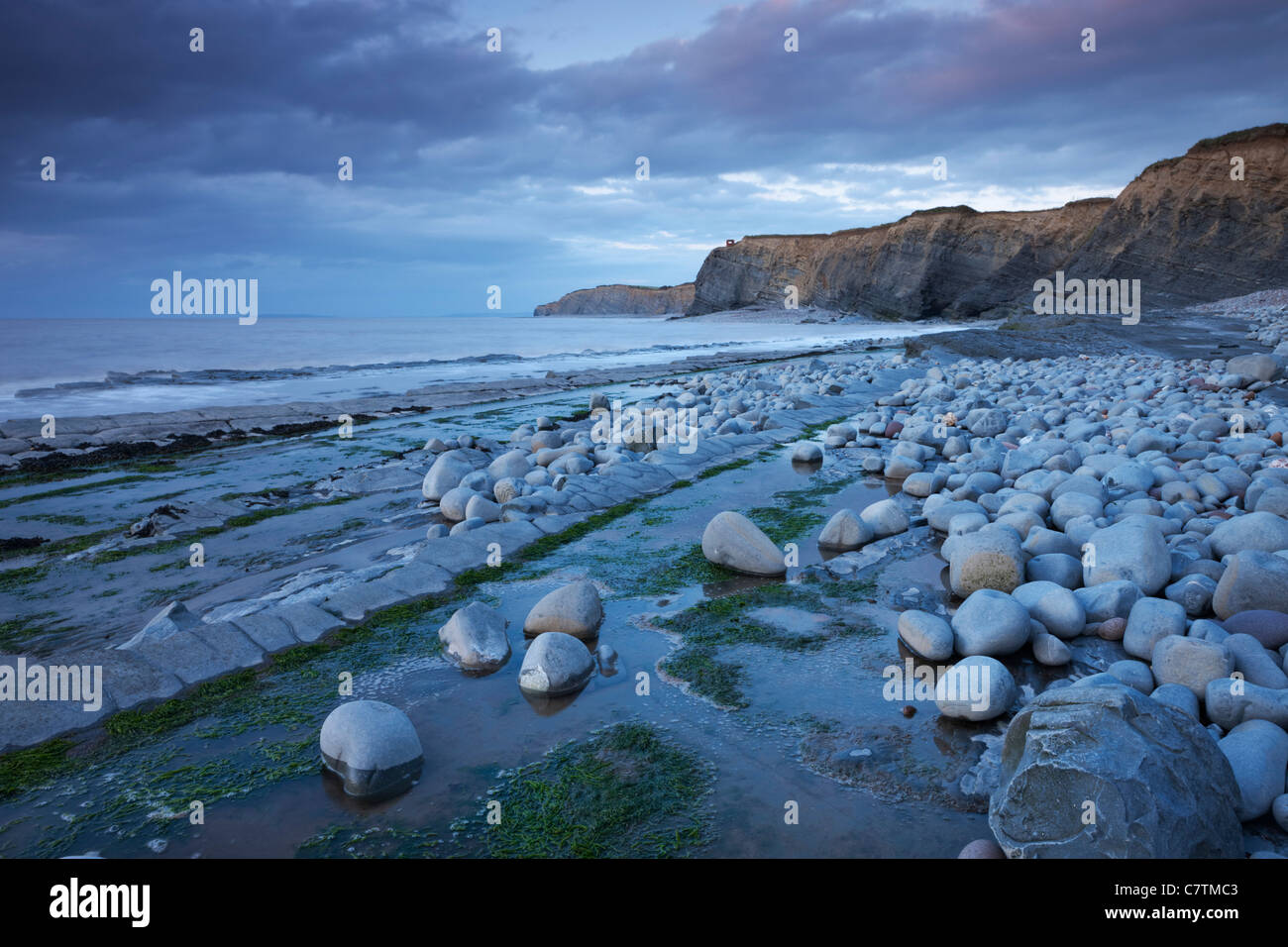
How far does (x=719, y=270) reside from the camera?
7700 centimetres

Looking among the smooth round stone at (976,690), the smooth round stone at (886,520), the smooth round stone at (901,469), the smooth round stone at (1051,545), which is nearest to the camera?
the smooth round stone at (976,690)

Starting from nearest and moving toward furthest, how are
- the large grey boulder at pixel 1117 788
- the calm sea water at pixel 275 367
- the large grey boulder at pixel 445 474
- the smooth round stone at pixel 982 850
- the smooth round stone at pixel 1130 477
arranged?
the large grey boulder at pixel 1117 788, the smooth round stone at pixel 982 850, the smooth round stone at pixel 1130 477, the large grey boulder at pixel 445 474, the calm sea water at pixel 275 367

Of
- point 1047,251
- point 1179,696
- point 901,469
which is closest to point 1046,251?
point 1047,251

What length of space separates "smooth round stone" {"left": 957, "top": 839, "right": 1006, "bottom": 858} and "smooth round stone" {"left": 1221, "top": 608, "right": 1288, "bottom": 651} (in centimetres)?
201

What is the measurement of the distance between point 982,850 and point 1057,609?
1.98 meters

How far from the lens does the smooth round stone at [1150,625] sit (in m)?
3.46

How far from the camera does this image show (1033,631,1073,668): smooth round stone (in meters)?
3.56

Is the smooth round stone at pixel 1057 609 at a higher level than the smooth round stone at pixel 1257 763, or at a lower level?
higher

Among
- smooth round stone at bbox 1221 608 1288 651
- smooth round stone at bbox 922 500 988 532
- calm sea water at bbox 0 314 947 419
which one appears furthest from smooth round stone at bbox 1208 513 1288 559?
calm sea water at bbox 0 314 947 419

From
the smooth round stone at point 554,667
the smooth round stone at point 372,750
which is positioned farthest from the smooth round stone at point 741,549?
the smooth round stone at point 372,750

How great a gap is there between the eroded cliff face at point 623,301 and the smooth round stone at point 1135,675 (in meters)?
97.9

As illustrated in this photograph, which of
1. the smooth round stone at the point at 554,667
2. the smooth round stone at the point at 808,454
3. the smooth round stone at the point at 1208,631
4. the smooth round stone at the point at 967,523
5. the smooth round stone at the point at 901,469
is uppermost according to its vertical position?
the smooth round stone at the point at 808,454

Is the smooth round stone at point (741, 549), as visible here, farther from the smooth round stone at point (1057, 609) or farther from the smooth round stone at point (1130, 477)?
the smooth round stone at point (1130, 477)

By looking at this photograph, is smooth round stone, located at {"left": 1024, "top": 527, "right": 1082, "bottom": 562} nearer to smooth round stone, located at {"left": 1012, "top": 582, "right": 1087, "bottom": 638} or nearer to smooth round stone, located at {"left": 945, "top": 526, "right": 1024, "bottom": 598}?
smooth round stone, located at {"left": 945, "top": 526, "right": 1024, "bottom": 598}
